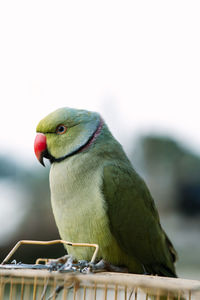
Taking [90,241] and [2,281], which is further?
[90,241]

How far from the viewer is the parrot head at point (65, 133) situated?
234 centimetres

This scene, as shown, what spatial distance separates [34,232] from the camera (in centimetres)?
667

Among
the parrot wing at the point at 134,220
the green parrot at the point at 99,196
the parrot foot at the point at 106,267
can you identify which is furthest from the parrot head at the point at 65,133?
the parrot foot at the point at 106,267

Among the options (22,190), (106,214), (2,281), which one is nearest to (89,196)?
(106,214)

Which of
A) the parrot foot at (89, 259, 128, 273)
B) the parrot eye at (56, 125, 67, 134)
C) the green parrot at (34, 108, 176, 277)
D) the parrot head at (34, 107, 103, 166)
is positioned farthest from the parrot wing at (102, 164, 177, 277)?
the parrot eye at (56, 125, 67, 134)

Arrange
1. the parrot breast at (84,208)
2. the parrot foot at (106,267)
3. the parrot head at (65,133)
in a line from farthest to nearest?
the parrot head at (65,133) < the parrot breast at (84,208) < the parrot foot at (106,267)

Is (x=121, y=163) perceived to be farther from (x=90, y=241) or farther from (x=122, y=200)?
(x=90, y=241)

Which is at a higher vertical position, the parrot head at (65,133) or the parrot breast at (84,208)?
the parrot head at (65,133)

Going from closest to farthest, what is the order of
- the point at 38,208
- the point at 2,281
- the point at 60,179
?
1. the point at 2,281
2. the point at 60,179
3. the point at 38,208

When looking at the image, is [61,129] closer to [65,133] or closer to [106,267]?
[65,133]

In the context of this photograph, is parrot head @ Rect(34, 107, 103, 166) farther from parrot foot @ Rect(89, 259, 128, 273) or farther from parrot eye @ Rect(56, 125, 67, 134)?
parrot foot @ Rect(89, 259, 128, 273)

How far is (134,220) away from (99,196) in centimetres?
28

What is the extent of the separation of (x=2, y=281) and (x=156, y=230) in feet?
3.48

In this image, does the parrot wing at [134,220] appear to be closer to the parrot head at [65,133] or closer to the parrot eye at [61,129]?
the parrot head at [65,133]
